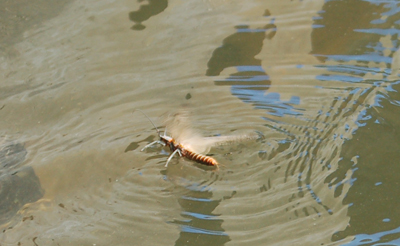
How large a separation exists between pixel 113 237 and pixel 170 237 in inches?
14.5

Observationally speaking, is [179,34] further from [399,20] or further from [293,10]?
[399,20]

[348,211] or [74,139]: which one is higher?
[74,139]

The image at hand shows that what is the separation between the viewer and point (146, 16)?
3881 millimetres

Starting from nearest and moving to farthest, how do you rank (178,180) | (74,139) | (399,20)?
(178,180)
(74,139)
(399,20)

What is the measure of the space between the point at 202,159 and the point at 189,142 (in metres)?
0.24

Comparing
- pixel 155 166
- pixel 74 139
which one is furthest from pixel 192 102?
pixel 74 139

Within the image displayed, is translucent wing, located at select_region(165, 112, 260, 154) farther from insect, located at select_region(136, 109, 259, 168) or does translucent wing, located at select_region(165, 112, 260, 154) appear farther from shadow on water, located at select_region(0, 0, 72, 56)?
shadow on water, located at select_region(0, 0, 72, 56)

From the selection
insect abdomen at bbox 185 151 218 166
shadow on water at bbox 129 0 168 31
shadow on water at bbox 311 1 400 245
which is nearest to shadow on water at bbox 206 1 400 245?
shadow on water at bbox 311 1 400 245

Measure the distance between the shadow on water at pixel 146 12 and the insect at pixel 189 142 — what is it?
1.11 meters

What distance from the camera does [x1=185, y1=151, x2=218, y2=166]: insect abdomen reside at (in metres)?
2.91

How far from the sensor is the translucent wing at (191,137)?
309 centimetres

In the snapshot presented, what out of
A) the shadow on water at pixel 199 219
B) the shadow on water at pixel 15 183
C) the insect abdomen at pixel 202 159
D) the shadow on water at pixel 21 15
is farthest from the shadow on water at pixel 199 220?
the shadow on water at pixel 21 15

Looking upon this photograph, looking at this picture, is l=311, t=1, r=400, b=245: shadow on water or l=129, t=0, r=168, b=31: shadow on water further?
l=129, t=0, r=168, b=31: shadow on water

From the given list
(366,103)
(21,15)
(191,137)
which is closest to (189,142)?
(191,137)
